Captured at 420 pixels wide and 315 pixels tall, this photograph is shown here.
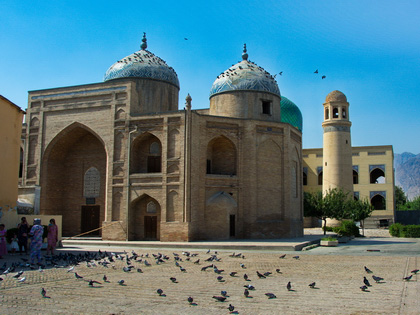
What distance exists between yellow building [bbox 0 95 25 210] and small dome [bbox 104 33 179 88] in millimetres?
9205

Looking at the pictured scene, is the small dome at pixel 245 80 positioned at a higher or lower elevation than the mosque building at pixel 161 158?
higher

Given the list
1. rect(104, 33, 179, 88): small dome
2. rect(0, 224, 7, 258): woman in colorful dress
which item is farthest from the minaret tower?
rect(0, 224, 7, 258): woman in colorful dress

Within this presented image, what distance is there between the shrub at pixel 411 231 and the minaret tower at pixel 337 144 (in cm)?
752

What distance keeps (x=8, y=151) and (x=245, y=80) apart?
1333 centimetres

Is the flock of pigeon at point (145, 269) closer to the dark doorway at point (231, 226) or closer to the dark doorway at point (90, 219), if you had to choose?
the dark doorway at point (231, 226)

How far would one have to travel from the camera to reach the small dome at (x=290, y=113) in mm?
40250

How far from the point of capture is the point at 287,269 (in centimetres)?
1167

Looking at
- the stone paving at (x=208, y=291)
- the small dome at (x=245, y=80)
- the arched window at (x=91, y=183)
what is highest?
the small dome at (x=245, y=80)

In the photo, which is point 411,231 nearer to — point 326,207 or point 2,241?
point 326,207

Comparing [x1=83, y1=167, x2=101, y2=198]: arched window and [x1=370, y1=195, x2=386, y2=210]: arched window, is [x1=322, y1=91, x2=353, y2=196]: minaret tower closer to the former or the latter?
[x1=370, y1=195, x2=386, y2=210]: arched window

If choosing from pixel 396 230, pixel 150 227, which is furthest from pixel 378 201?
pixel 150 227

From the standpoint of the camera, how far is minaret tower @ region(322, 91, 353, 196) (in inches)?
1459

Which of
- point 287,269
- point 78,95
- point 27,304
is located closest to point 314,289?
point 287,269

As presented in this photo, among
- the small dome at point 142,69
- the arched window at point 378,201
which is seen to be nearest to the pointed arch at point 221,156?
the small dome at point 142,69
